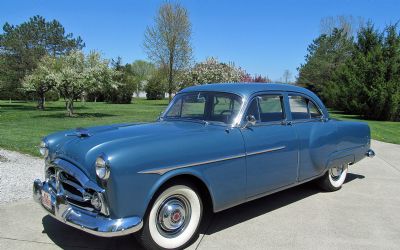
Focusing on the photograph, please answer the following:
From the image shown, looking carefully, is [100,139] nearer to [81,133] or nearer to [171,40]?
[81,133]

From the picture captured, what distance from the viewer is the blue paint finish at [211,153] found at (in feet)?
11.8

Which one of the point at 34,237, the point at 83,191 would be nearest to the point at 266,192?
the point at 83,191

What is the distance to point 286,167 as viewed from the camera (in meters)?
5.09

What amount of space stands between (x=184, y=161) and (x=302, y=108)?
2621 millimetres

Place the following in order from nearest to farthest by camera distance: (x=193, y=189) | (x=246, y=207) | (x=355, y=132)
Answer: (x=193, y=189) → (x=246, y=207) → (x=355, y=132)

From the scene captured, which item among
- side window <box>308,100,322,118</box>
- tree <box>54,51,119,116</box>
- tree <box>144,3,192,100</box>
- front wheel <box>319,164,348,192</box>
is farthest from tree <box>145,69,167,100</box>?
side window <box>308,100,322,118</box>

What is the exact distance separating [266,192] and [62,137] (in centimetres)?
242

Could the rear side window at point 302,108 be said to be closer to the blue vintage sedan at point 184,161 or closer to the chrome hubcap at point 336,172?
the blue vintage sedan at point 184,161

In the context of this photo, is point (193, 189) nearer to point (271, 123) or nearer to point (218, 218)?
point (218, 218)

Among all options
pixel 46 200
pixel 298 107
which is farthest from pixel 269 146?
pixel 46 200

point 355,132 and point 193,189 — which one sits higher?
point 355,132

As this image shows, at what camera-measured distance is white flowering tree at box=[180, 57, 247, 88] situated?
129ft

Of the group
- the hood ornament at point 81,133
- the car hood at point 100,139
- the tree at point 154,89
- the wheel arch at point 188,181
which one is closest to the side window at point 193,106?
the car hood at point 100,139

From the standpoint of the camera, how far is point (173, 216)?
3996 millimetres
